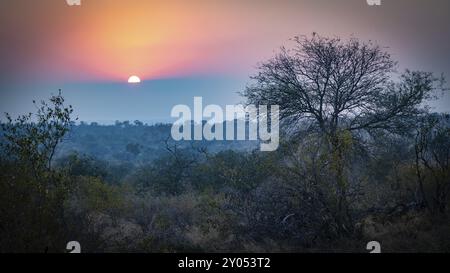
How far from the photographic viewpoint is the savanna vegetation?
6.81 m

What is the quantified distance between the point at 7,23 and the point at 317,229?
659 cm

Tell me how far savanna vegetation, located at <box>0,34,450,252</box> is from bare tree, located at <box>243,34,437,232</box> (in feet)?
0.08

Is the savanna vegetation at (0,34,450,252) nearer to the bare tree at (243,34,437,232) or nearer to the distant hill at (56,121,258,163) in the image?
the bare tree at (243,34,437,232)

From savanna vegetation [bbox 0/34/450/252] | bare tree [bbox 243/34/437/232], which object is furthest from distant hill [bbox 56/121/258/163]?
savanna vegetation [bbox 0/34/450/252]

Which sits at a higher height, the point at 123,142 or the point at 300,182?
the point at 123,142

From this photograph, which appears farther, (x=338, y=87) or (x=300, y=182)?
(x=338, y=87)

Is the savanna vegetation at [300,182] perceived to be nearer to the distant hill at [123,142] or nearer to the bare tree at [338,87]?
the bare tree at [338,87]

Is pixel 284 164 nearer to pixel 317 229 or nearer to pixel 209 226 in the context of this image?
pixel 317 229

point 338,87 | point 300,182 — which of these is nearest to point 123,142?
point 338,87

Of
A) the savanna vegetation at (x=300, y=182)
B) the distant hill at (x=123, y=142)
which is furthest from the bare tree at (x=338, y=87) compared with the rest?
the distant hill at (x=123, y=142)

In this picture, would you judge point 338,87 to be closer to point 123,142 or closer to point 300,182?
point 300,182

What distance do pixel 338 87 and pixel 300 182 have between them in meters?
2.81

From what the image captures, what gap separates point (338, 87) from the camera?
971 centimetres
